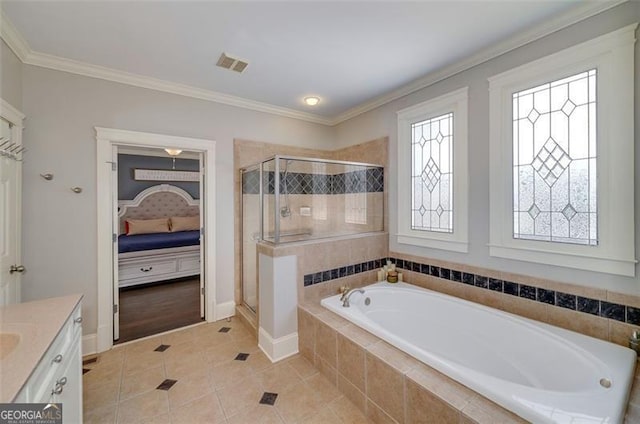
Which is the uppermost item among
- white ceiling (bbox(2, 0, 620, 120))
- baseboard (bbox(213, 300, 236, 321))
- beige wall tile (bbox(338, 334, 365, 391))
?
white ceiling (bbox(2, 0, 620, 120))

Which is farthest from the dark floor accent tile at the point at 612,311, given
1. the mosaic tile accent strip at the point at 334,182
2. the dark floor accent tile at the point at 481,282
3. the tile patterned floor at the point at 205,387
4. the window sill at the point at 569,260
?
the mosaic tile accent strip at the point at 334,182

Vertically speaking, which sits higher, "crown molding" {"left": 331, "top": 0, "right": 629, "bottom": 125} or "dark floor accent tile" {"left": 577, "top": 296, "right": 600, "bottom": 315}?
"crown molding" {"left": 331, "top": 0, "right": 629, "bottom": 125}

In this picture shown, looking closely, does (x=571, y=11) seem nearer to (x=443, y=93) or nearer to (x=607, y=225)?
(x=443, y=93)

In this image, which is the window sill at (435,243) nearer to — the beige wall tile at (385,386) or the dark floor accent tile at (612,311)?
the dark floor accent tile at (612,311)

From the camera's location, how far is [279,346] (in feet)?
7.53

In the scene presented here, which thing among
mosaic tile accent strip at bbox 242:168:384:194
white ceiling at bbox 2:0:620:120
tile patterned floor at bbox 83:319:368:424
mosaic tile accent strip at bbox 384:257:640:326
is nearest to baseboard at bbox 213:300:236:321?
tile patterned floor at bbox 83:319:368:424

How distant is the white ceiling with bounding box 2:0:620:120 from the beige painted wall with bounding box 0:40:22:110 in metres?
0.18

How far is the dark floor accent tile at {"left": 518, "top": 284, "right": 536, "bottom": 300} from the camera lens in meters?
2.00

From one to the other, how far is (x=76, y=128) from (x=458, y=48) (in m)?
3.42

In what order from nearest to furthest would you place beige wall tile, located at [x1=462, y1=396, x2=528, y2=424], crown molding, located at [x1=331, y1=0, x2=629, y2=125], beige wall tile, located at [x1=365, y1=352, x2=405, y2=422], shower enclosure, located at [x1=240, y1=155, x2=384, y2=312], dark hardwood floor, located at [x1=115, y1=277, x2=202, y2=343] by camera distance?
beige wall tile, located at [x1=462, y1=396, x2=528, y2=424]
beige wall tile, located at [x1=365, y1=352, x2=405, y2=422]
crown molding, located at [x1=331, y1=0, x2=629, y2=125]
shower enclosure, located at [x1=240, y1=155, x2=384, y2=312]
dark hardwood floor, located at [x1=115, y1=277, x2=202, y2=343]

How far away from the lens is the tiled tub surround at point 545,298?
1656 mm

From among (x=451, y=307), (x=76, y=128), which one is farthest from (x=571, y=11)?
(x=76, y=128)

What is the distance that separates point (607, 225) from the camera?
5.53 feet

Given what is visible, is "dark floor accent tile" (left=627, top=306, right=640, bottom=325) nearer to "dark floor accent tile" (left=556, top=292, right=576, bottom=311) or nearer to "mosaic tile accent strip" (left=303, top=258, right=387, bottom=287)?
"dark floor accent tile" (left=556, top=292, right=576, bottom=311)
